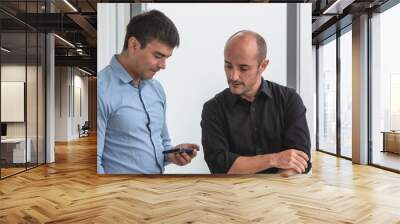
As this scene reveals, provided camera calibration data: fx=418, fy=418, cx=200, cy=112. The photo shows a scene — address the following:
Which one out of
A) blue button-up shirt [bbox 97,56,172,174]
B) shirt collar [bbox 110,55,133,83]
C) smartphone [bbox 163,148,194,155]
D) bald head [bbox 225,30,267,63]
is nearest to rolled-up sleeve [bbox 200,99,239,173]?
smartphone [bbox 163,148,194,155]

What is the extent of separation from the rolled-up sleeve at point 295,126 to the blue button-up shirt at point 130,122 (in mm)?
1829

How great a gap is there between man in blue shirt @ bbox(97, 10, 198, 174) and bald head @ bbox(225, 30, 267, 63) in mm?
875

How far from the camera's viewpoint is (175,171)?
6.58 m

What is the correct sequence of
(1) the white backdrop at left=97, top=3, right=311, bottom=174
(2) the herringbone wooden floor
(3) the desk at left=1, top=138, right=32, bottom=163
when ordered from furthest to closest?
(3) the desk at left=1, top=138, right=32, bottom=163 < (1) the white backdrop at left=97, top=3, right=311, bottom=174 < (2) the herringbone wooden floor

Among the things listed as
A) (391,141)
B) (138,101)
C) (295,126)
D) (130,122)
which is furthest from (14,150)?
(391,141)

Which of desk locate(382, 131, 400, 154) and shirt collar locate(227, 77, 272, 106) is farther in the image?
desk locate(382, 131, 400, 154)

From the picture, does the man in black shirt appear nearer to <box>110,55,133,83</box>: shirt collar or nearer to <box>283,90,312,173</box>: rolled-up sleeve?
<box>283,90,312,173</box>: rolled-up sleeve

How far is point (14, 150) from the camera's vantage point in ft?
25.5

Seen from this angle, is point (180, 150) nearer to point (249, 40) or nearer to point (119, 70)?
point (119, 70)

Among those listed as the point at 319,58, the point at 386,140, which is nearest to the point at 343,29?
the point at 319,58

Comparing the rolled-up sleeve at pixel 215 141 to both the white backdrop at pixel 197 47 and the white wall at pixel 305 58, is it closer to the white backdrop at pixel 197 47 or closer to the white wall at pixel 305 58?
the white backdrop at pixel 197 47

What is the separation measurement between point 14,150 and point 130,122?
9.26ft

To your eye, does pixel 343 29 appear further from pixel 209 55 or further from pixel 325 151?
pixel 209 55

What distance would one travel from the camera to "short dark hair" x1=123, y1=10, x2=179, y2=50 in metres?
6.41
